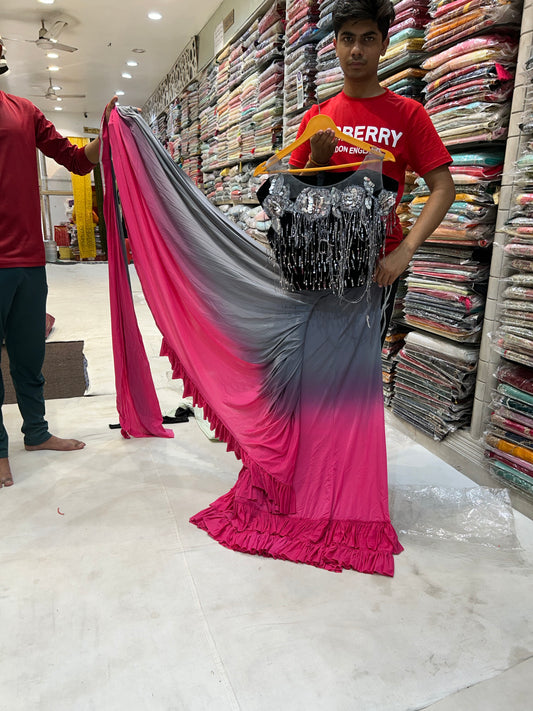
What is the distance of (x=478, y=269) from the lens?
207 centimetres

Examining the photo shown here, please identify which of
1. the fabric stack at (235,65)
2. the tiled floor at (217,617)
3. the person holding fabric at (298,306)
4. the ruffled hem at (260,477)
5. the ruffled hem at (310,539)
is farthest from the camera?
the fabric stack at (235,65)

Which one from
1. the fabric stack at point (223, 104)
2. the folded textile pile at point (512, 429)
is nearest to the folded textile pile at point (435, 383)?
the folded textile pile at point (512, 429)

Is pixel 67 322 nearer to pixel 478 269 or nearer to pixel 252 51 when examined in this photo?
pixel 252 51

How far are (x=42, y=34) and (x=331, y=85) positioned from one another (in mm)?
4806

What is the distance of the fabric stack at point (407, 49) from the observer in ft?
7.43

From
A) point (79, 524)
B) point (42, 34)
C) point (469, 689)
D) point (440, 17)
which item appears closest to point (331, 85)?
point (440, 17)

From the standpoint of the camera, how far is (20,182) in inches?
75.6

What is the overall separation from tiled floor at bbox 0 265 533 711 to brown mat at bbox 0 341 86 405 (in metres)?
1.06

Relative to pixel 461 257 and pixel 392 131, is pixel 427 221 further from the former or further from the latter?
pixel 461 257

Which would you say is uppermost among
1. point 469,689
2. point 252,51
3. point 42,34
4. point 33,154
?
point 42,34

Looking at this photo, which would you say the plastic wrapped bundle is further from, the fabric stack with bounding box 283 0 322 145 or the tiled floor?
the tiled floor

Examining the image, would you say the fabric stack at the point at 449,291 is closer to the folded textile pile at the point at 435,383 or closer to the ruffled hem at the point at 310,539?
the folded textile pile at the point at 435,383

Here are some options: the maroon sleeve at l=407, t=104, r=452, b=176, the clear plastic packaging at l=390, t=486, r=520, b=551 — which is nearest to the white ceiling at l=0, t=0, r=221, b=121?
the maroon sleeve at l=407, t=104, r=452, b=176

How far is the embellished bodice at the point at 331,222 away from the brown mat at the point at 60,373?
2028mm
